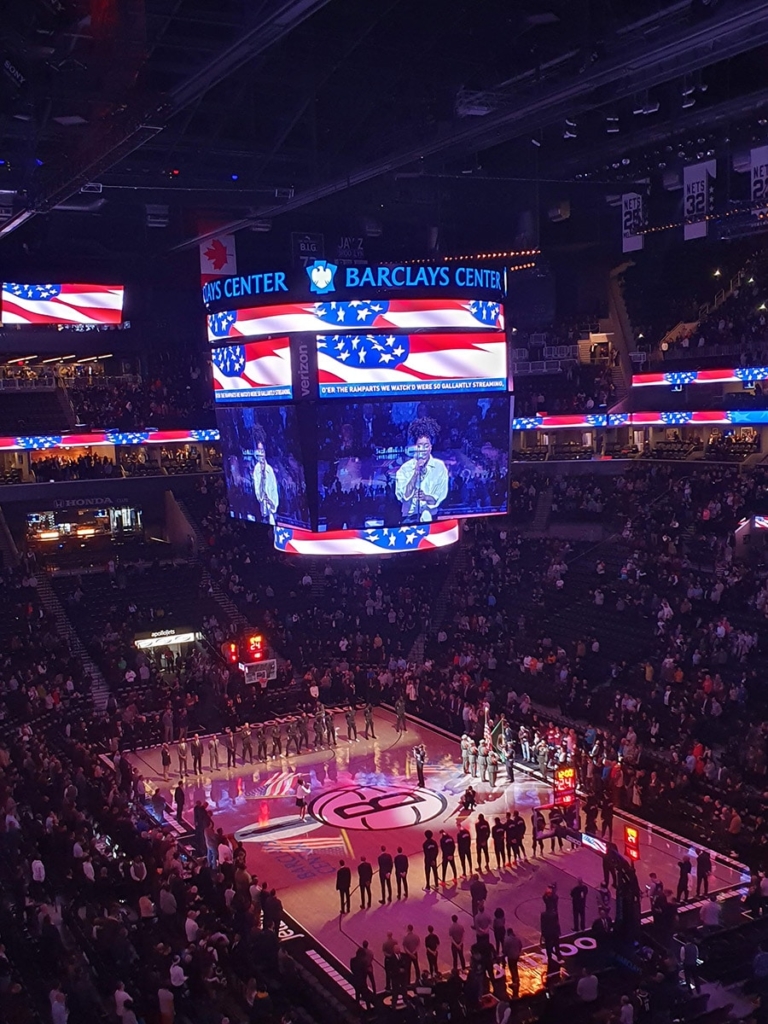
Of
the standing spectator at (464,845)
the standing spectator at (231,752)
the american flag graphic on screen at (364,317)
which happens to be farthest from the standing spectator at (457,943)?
the standing spectator at (231,752)

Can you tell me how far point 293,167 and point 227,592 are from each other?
14.3 meters

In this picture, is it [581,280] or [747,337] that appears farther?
[581,280]

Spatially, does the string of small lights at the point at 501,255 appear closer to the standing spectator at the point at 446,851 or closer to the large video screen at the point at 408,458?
the large video screen at the point at 408,458

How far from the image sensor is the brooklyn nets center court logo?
2078 centimetres

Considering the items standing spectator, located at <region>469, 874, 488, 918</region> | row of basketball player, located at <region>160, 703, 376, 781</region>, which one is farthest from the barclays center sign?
standing spectator, located at <region>469, 874, 488, 918</region>

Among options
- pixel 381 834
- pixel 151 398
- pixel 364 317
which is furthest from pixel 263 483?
pixel 151 398

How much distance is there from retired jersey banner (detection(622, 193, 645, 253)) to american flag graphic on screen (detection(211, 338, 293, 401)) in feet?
27.3

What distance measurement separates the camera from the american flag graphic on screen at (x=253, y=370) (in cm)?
1969

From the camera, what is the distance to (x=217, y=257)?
2612 centimetres

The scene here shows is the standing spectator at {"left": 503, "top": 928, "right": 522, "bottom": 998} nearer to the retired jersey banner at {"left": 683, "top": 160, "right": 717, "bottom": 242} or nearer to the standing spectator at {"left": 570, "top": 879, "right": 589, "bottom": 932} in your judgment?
the standing spectator at {"left": 570, "top": 879, "right": 589, "bottom": 932}

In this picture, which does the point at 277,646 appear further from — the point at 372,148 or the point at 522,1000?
the point at 522,1000

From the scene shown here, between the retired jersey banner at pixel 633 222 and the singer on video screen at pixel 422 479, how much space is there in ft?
22.1

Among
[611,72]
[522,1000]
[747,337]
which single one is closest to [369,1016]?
[522,1000]

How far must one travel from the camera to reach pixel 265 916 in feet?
49.2
